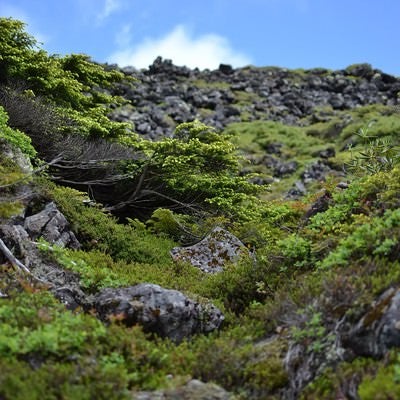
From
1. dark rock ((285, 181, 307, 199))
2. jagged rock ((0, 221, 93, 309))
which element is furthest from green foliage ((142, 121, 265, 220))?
dark rock ((285, 181, 307, 199))

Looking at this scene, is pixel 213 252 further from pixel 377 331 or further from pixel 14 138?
pixel 377 331

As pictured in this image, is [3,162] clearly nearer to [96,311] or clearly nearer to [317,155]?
[96,311]

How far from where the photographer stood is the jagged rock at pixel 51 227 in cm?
930

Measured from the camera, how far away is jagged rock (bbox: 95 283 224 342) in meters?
6.36

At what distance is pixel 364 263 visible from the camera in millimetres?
5965

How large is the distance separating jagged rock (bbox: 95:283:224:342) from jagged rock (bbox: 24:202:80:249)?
2.81 metres

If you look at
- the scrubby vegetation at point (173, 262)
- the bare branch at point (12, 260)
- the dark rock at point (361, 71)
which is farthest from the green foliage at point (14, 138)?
the dark rock at point (361, 71)

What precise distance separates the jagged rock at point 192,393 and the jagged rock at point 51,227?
531cm

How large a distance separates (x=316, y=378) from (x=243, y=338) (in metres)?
1.47

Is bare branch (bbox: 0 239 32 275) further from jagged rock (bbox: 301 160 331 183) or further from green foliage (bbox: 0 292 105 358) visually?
jagged rock (bbox: 301 160 331 183)

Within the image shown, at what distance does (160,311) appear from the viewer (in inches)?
254

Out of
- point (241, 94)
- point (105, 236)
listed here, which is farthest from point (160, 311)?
point (241, 94)

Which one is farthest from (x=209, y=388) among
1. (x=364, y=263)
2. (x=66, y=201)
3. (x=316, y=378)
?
(x=66, y=201)

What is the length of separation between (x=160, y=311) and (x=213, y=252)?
14.4 feet
